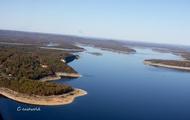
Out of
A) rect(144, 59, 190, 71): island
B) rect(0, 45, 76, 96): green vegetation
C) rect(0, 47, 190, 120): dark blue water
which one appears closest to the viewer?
rect(0, 47, 190, 120): dark blue water

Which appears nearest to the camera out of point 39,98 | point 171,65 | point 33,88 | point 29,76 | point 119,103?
point 39,98

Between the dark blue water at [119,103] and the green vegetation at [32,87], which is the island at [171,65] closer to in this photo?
the dark blue water at [119,103]

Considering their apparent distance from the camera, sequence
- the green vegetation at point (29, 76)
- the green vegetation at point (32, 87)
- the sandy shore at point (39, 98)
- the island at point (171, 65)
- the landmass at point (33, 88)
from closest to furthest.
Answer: the sandy shore at point (39, 98) → the landmass at point (33, 88) → the green vegetation at point (32, 87) → the green vegetation at point (29, 76) → the island at point (171, 65)

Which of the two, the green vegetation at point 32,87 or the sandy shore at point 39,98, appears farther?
the green vegetation at point 32,87

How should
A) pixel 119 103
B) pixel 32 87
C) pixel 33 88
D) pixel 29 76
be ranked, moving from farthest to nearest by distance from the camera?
pixel 29 76
pixel 32 87
pixel 33 88
pixel 119 103

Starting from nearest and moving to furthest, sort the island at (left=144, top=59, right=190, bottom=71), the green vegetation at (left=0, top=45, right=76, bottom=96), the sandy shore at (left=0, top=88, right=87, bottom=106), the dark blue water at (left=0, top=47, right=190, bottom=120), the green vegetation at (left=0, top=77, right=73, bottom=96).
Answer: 1. the dark blue water at (left=0, top=47, right=190, bottom=120)
2. the sandy shore at (left=0, top=88, right=87, bottom=106)
3. the green vegetation at (left=0, top=77, right=73, bottom=96)
4. the green vegetation at (left=0, top=45, right=76, bottom=96)
5. the island at (left=144, top=59, right=190, bottom=71)

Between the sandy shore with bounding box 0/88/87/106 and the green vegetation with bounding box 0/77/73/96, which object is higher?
the green vegetation with bounding box 0/77/73/96

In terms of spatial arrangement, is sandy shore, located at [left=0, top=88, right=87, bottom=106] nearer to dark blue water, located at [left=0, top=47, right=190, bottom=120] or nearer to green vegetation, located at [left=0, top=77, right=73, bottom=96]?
green vegetation, located at [left=0, top=77, right=73, bottom=96]

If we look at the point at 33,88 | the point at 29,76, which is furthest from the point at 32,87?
the point at 29,76

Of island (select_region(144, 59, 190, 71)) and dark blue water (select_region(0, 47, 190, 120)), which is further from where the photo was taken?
island (select_region(144, 59, 190, 71))

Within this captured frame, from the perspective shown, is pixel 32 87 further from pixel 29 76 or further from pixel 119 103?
pixel 119 103

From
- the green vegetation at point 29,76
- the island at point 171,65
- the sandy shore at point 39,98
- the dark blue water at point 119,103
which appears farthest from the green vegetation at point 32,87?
the island at point 171,65

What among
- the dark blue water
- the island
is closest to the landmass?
the dark blue water

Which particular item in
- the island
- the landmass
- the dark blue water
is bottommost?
the island
